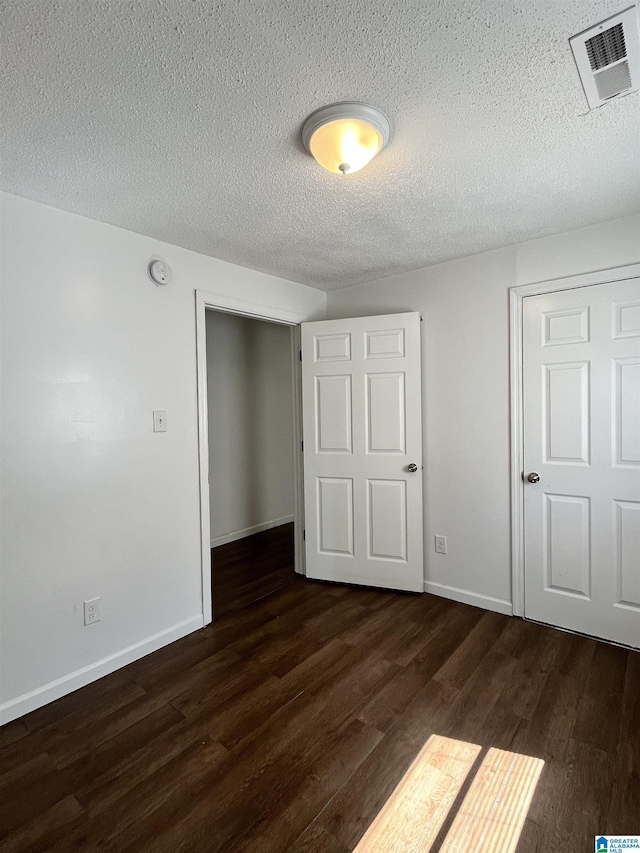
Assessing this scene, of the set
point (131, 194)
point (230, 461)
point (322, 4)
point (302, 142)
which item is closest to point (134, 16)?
point (322, 4)

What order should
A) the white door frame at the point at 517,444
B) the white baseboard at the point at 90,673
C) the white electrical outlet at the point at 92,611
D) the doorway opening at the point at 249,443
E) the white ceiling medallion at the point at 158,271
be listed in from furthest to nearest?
1. the doorway opening at the point at 249,443
2. the white door frame at the point at 517,444
3. the white ceiling medallion at the point at 158,271
4. the white electrical outlet at the point at 92,611
5. the white baseboard at the point at 90,673

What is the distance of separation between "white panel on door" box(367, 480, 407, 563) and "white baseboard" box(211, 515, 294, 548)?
1835 mm

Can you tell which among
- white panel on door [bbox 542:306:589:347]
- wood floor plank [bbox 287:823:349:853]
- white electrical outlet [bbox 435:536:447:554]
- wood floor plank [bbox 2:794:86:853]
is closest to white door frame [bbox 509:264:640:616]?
white panel on door [bbox 542:306:589:347]

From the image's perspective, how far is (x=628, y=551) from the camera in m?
2.28

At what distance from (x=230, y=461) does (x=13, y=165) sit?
10.3 feet

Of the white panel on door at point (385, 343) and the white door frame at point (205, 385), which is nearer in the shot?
the white door frame at point (205, 385)

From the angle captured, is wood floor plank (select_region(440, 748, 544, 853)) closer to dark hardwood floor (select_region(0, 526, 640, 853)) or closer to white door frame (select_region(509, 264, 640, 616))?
dark hardwood floor (select_region(0, 526, 640, 853))

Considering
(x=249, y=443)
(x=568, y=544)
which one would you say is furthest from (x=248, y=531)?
(x=568, y=544)

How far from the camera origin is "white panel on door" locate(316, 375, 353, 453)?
10.2ft

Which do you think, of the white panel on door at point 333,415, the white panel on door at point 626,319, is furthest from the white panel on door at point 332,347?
the white panel on door at point 626,319

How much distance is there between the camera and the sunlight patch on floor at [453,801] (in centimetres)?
128

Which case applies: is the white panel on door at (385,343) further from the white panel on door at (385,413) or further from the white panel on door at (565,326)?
the white panel on door at (565,326)

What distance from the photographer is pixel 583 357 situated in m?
2.37

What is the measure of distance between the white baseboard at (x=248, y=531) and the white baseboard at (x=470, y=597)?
7.16ft
